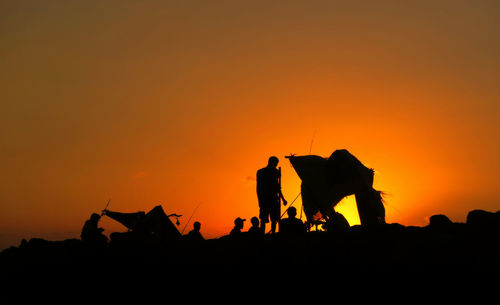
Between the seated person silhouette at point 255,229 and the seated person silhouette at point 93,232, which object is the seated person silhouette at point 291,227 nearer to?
the seated person silhouette at point 255,229

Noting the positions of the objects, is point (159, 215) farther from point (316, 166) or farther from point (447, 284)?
point (447, 284)

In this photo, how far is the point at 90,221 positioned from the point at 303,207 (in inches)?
263

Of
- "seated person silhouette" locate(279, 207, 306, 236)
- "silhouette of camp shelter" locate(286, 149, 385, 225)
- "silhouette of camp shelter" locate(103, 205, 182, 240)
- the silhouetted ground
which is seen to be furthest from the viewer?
"silhouette of camp shelter" locate(103, 205, 182, 240)

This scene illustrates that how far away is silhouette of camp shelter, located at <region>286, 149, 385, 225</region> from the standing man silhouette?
8.70 ft

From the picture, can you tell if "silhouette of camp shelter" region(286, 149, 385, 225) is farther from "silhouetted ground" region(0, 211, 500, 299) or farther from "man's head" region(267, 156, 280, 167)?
"silhouetted ground" region(0, 211, 500, 299)

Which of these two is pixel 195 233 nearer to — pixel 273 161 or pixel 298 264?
pixel 273 161

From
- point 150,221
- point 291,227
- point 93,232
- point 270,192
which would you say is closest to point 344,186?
point 270,192

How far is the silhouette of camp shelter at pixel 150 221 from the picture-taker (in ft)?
53.1

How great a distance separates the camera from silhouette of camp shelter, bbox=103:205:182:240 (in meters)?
16.2

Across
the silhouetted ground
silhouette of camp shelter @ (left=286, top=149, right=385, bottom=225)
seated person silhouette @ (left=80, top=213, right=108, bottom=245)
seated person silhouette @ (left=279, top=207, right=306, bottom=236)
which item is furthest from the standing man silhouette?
seated person silhouette @ (left=80, top=213, right=108, bottom=245)

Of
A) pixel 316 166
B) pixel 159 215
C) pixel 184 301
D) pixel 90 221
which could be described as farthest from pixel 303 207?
pixel 184 301

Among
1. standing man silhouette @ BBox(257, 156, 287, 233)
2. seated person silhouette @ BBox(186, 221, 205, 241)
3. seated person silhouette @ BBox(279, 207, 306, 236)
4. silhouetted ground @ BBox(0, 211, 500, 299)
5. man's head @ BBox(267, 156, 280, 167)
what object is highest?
man's head @ BBox(267, 156, 280, 167)

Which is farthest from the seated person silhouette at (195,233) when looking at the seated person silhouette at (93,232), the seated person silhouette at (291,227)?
the seated person silhouette at (291,227)

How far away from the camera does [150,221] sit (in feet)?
53.2
